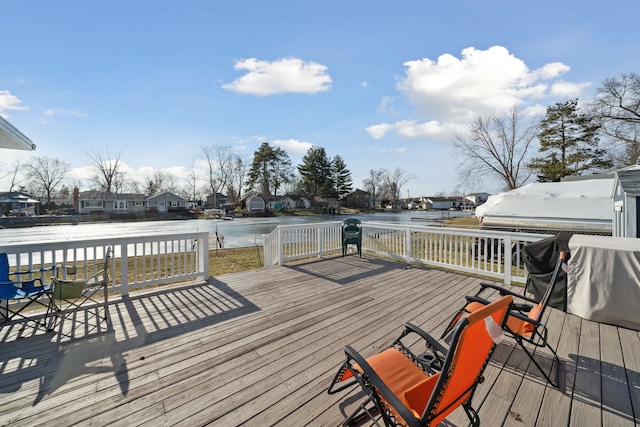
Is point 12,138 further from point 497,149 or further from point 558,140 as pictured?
point 558,140

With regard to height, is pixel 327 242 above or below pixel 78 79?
below

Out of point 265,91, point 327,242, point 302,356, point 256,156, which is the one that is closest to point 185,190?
point 256,156

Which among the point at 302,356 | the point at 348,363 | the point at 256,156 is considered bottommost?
the point at 302,356

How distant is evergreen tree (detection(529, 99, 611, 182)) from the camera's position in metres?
19.4

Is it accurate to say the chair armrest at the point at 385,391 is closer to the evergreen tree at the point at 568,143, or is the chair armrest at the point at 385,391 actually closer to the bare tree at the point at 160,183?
the evergreen tree at the point at 568,143

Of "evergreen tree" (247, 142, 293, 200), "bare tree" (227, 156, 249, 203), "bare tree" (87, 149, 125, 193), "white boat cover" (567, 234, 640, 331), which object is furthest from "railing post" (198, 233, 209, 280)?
"bare tree" (87, 149, 125, 193)

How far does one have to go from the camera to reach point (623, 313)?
2.96 m

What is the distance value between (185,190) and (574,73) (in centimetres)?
5865

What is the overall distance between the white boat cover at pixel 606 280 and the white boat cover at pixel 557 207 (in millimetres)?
7492

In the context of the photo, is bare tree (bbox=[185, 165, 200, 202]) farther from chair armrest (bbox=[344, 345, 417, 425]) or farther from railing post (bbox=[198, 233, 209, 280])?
chair armrest (bbox=[344, 345, 417, 425])

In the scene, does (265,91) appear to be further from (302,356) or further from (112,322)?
(302,356)

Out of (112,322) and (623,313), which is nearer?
(623,313)

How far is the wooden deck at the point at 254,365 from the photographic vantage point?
179 centimetres

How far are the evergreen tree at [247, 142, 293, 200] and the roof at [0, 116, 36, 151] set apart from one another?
45.2 meters
